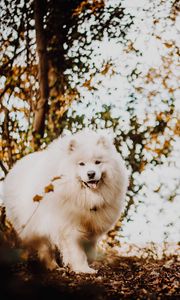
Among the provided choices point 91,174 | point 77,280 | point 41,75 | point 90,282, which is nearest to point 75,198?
point 91,174

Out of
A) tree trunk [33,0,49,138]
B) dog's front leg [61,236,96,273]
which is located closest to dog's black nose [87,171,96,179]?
dog's front leg [61,236,96,273]

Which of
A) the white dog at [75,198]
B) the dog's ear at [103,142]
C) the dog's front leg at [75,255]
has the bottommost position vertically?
the dog's front leg at [75,255]

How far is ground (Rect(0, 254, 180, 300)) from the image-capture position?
174 cm

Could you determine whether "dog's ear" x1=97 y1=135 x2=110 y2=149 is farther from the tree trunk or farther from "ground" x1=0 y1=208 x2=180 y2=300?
the tree trunk

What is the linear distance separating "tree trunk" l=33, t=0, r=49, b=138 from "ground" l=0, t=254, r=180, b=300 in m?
2.33

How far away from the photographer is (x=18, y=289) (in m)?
1.68

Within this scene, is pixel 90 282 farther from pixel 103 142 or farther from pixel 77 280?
pixel 103 142

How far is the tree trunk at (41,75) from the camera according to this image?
→ 23.2 ft

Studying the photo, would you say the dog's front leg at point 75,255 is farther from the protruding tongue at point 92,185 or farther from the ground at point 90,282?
the protruding tongue at point 92,185

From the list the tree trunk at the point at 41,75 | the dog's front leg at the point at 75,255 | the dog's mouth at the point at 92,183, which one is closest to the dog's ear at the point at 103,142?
the dog's mouth at the point at 92,183

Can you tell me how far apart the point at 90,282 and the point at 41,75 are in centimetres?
420

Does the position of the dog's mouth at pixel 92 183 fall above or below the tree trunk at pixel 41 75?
below

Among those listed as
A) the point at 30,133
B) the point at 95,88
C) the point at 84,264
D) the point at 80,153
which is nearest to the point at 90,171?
the point at 80,153

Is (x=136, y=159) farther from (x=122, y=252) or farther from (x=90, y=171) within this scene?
(x=90, y=171)
